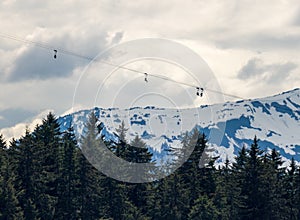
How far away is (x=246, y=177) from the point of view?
285 feet

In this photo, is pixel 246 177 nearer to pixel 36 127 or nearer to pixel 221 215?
pixel 221 215

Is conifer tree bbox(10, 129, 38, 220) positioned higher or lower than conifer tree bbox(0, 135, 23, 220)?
higher

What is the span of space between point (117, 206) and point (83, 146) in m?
8.98

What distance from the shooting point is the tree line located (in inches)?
2931

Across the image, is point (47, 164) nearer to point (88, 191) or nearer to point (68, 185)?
point (68, 185)

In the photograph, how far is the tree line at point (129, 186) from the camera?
74.4 meters

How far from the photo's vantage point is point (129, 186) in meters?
87.1

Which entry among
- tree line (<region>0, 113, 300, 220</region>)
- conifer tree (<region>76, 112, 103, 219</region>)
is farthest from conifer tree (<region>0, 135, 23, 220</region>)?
conifer tree (<region>76, 112, 103, 219</region>)

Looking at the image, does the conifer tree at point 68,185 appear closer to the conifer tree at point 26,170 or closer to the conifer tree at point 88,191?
the conifer tree at point 88,191

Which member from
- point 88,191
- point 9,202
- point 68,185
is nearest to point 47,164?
point 68,185

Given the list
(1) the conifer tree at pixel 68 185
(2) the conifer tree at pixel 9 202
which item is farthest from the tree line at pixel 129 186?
(2) the conifer tree at pixel 9 202

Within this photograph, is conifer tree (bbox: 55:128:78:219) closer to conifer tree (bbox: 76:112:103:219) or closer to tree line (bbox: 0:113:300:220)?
tree line (bbox: 0:113:300:220)

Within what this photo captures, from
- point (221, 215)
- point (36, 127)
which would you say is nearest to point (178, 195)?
point (221, 215)

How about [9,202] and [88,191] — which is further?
[88,191]
